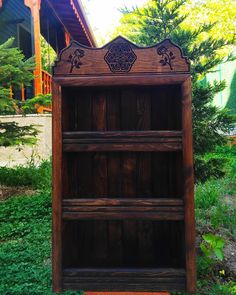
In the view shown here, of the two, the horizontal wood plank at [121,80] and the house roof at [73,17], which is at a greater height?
the house roof at [73,17]

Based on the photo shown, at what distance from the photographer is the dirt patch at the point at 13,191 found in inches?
198

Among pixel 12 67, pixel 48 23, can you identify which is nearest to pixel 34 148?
pixel 12 67

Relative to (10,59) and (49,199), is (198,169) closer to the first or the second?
(49,199)

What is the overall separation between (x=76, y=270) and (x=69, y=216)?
27 cm

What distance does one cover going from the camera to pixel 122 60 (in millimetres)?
1527

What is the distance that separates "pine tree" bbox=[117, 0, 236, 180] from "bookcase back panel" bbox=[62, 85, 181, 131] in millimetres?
2075

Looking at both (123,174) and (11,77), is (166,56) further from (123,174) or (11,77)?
(11,77)

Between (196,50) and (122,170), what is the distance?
8.35ft

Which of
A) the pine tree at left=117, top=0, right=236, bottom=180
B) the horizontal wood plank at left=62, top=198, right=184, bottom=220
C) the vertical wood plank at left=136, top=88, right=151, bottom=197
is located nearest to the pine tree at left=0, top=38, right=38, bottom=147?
the pine tree at left=117, top=0, right=236, bottom=180

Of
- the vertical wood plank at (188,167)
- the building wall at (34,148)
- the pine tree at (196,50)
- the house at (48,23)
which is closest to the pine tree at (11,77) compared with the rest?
the pine tree at (196,50)

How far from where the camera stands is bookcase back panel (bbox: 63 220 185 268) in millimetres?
1886

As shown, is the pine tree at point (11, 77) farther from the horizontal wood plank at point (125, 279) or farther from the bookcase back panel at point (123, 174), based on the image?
the horizontal wood plank at point (125, 279)

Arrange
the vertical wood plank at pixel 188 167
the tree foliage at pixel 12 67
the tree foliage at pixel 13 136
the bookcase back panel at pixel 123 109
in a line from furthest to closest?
the tree foliage at pixel 13 136 → the tree foliage at pixel 12 67 → the bookcase back panel at pixel 123 109 → the vertical wood plank at pixel 188 167

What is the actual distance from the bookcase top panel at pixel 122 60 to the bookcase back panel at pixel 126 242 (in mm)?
779
